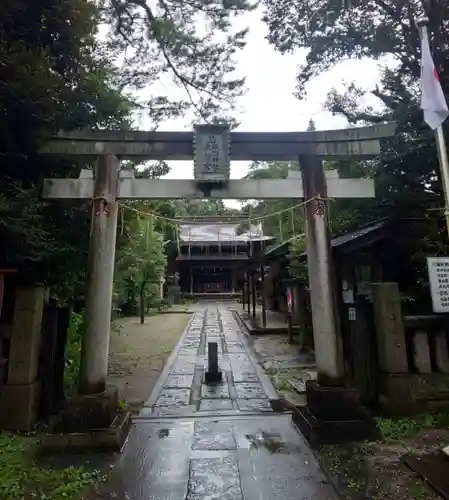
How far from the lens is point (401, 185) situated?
8.55m

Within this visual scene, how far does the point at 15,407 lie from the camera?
5.22 metres

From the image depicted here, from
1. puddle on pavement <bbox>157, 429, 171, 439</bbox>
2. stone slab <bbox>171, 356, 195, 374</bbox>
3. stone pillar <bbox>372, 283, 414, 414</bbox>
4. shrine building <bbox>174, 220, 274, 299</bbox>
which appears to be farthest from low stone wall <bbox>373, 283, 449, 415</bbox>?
shrine building <bbox>174, 220, 274, 299</bbox>

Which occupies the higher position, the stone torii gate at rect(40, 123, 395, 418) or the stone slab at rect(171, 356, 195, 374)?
the stone torii gate at rect(40, 123, 395, 418)

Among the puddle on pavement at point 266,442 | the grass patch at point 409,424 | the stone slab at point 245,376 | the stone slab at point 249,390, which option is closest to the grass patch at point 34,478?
the puddle on pavement at point 266,442

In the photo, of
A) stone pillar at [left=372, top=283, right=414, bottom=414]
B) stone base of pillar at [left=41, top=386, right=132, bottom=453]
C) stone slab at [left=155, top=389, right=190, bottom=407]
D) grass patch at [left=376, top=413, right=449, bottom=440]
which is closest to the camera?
stone base of pillar at [left=41, top=386, right=132, bottom=453]

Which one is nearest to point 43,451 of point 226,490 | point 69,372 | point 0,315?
point 0,315

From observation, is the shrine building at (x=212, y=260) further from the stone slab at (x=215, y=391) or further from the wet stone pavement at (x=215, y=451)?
the wet stone pavement at (x=215, y=451)

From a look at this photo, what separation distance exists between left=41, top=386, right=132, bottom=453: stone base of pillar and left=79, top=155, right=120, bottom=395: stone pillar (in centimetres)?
19

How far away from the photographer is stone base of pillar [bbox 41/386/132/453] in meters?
4.73

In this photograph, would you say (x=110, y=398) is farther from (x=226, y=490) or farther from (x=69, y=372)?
(x=69, y=372)

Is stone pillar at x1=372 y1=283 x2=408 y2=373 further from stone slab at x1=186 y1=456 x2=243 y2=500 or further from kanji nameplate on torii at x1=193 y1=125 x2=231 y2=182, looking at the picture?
kanji nameplate on torii at x1=193 y1=125 x2=231 y2=182

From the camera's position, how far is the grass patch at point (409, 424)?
5.03m

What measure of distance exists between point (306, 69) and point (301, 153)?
553 cm

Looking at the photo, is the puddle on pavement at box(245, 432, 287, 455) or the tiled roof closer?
the puddle on pavement at box(245, 432, 287, 455)
